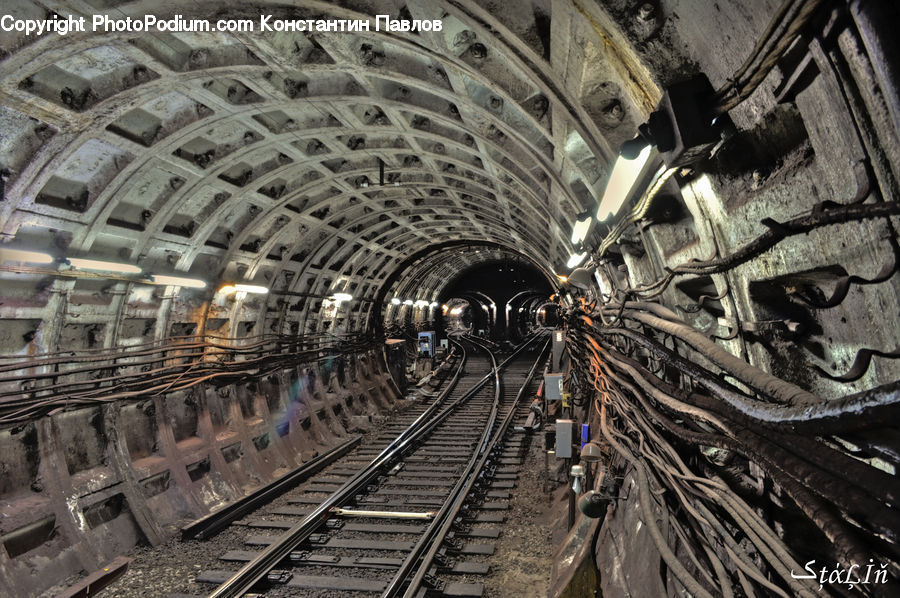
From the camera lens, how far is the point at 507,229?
46.2ft

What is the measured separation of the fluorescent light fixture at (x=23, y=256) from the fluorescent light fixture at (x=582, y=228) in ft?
22.6

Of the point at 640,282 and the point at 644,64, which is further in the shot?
the point at 640,282

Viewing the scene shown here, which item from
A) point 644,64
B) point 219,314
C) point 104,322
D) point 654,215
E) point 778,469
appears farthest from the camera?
point 219,314

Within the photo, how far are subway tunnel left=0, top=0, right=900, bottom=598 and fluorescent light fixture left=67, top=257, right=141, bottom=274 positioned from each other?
0.06m

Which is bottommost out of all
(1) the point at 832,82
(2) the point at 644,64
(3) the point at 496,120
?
(1) the point at 832,82

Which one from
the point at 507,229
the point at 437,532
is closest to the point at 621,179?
the point at 437,532

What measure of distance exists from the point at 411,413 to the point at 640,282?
42.6 ft

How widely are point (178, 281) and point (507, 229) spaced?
919cm

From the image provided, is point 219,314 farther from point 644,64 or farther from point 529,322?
point 529,322

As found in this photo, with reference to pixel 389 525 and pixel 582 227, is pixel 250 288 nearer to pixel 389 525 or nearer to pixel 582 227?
pixel 389 525

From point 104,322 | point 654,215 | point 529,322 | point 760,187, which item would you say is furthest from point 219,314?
point 529,322

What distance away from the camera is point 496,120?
5188mm

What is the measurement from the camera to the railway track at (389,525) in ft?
19.9

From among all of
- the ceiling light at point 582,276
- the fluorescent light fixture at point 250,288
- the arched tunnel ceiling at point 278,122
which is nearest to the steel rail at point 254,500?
the fluorescent light fixture at point 250,288
